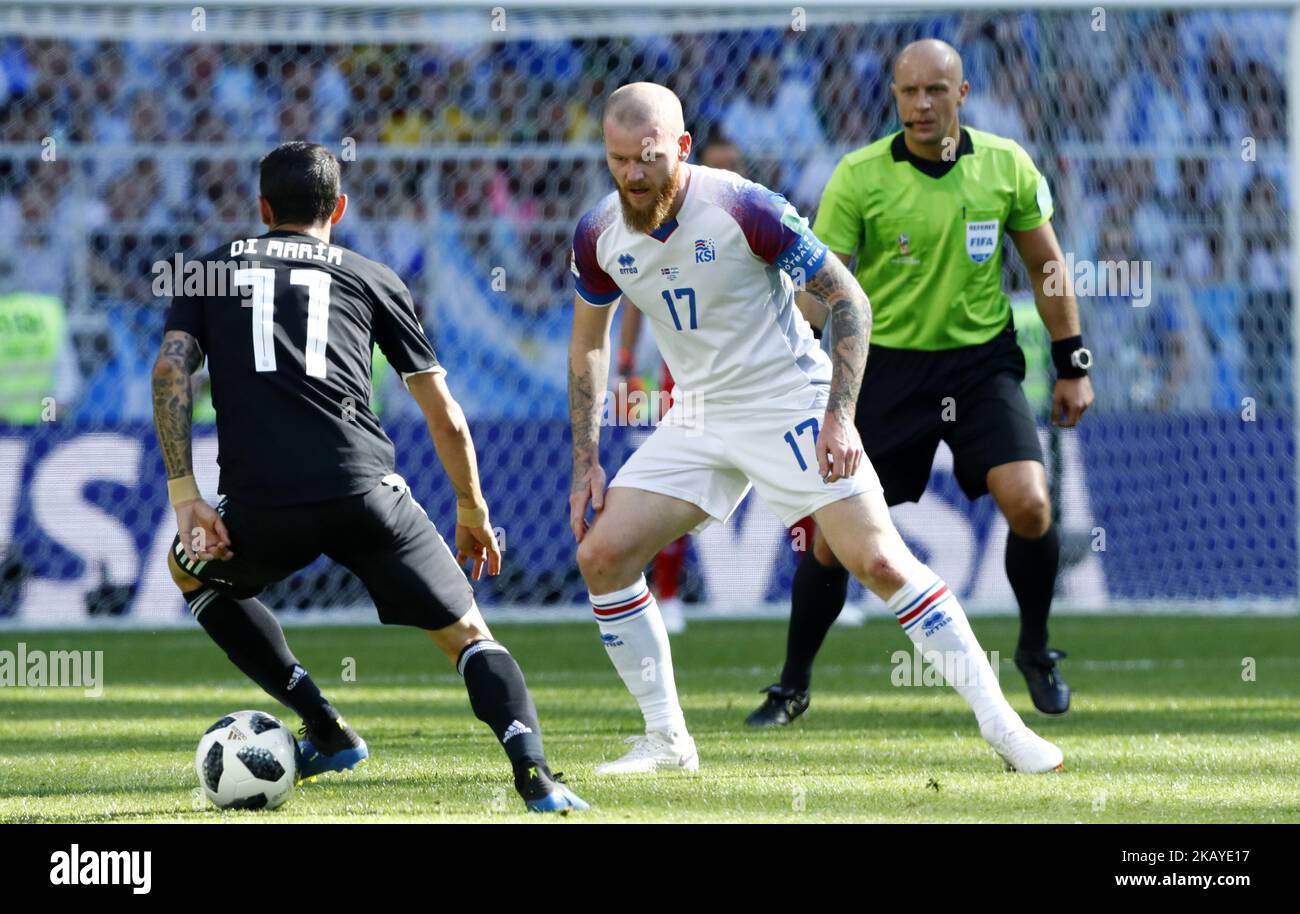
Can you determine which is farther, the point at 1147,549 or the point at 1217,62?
the point at 1217,62

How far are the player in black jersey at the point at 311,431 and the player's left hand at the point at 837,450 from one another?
0.96m

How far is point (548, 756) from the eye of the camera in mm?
5621

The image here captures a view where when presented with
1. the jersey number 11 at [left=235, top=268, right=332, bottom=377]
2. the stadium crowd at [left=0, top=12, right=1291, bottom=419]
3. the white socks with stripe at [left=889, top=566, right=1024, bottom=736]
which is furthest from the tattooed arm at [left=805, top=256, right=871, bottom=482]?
the stadium crowd at [left=0, top=12, right=1291, bottom=419]

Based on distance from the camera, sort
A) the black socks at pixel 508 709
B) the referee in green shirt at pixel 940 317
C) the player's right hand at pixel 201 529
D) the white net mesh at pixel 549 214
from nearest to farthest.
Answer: the black socks at pixel 508 709 < the player's right hand at pixel 201 529 < the referee in green shirt at pixel 940 317 < the white net mesh at pixel 549 214

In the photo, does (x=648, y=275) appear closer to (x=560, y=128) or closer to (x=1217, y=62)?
(x=560, y=128)

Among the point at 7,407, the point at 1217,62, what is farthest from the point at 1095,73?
the point at 7,407

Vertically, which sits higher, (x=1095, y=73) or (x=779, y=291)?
(x=1095, y=73)

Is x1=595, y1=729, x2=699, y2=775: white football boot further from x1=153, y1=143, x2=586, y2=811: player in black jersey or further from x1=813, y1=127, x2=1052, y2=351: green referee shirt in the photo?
x1=813, y1=127, x2=1052, y2=351: green referee shirt

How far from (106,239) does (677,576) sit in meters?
5.08

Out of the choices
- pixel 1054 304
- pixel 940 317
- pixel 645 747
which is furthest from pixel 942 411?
pixel 645 747

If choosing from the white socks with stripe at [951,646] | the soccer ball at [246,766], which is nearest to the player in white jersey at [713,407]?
the white socks with stripe at [951,646]

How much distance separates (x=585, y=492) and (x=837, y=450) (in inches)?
32.3

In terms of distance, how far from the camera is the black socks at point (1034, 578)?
6.41m

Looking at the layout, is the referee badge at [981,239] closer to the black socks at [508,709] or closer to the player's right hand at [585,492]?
the player's right hand at [585,492]
